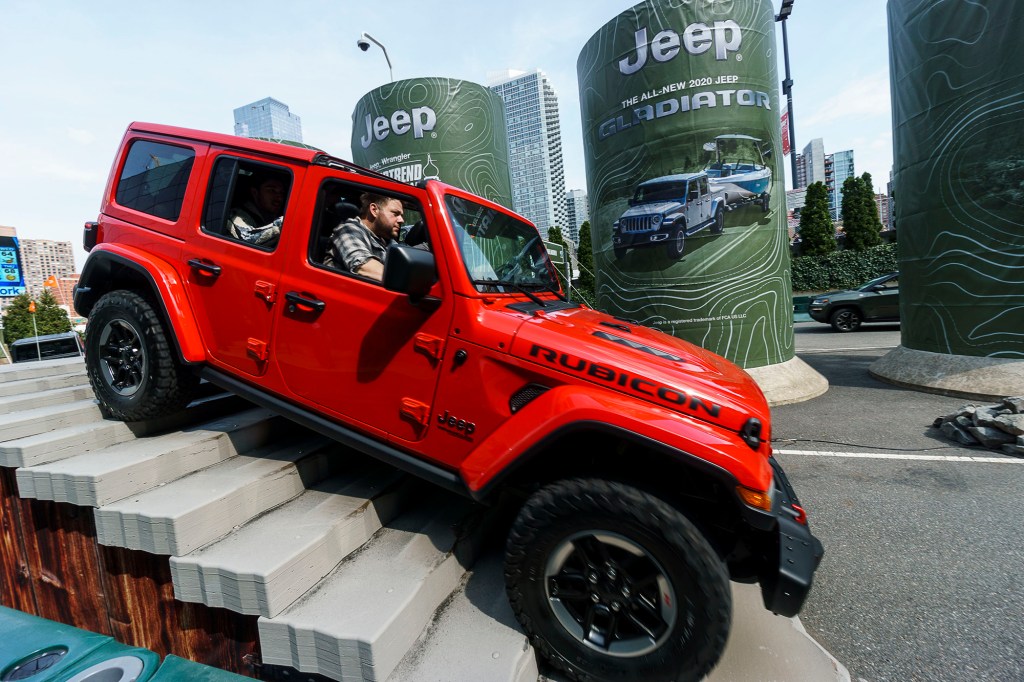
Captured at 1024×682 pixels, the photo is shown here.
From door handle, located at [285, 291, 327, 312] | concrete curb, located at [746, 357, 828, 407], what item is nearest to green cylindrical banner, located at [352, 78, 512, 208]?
concrete curb, located at [746, 357, 828, 407]

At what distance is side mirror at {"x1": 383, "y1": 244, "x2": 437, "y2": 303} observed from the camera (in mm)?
2094

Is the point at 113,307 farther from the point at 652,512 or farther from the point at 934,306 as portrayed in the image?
the point at 934,306

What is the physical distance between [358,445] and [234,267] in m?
1.33

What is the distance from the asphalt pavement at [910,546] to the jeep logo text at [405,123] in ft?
28.8

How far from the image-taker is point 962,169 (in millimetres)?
6695

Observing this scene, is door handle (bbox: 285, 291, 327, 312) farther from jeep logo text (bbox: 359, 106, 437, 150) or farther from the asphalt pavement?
jeep logo text (bbox: 359, 106, 437, 150)

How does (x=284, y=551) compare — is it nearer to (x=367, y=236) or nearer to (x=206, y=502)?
(x=206, y=502)

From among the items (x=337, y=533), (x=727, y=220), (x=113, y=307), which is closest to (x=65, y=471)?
(x=113, y=307)

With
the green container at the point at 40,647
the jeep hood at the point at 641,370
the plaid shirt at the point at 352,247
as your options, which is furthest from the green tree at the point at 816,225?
the green container at the point at 40,647

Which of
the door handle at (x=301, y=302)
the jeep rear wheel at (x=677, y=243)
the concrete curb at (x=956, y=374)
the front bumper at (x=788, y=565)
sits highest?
the jeep rear wheel at (x=677, y=243)

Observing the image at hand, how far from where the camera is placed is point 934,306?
7238 millimetres

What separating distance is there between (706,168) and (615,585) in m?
7.14

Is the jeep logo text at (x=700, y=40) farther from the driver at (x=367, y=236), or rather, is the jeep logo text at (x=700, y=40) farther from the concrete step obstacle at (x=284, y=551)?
the concrete step obstacle at (x=284, y=551)

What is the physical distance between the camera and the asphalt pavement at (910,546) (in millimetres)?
2297
